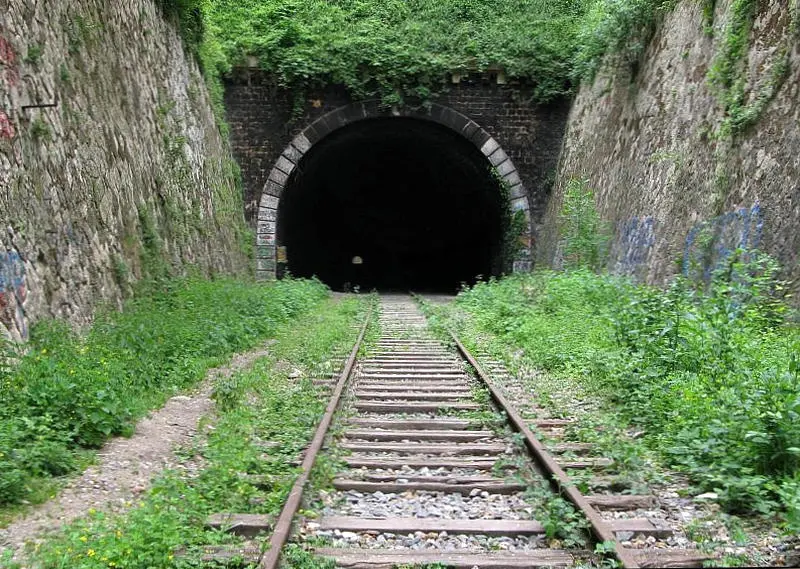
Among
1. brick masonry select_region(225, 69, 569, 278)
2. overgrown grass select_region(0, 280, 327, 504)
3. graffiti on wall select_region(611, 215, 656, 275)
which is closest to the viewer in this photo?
overgrown grass select_region(0, 280, 327, 504)

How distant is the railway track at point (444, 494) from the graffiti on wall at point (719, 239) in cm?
377

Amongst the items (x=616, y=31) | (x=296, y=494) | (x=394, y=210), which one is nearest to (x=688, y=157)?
(x=616, y=31)

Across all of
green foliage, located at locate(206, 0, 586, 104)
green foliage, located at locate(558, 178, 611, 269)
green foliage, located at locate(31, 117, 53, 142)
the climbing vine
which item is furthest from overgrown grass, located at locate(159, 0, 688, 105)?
green foliage, located at locate(31, 117, 53, 142)

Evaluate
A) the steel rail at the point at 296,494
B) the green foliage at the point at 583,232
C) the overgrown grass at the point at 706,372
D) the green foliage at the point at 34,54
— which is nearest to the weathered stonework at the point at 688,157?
the green foliage at the point at 583,232

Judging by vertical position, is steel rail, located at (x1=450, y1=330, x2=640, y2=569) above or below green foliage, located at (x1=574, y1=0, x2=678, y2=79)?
below

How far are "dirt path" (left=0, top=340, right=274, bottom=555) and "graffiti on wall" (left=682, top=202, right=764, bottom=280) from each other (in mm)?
5692

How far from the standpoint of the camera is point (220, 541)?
3.25 meters

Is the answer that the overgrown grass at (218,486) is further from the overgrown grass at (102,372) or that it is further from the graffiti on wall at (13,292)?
the graffiti on wall at (13,292)

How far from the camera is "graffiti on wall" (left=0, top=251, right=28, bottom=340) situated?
557 centimetres

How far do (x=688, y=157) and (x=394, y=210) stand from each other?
2066 cm

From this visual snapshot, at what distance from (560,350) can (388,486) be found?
4.33 metres

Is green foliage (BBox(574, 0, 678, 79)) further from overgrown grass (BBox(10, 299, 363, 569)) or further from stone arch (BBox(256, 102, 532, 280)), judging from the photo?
overgrown grass (BBox(10, 299, 363, 569))

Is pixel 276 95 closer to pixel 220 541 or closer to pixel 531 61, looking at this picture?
pixel 531 61

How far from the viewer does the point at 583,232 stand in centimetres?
1465
